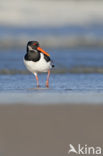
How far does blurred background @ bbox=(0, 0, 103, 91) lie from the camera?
45.4 ft

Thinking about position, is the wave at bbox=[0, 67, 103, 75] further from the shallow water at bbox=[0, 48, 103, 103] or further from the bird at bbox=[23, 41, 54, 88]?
the bird at bbox=[23, 41, 54, 88]

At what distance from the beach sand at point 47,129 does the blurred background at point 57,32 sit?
534 centimetres

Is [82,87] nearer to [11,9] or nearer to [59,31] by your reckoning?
[59,31]

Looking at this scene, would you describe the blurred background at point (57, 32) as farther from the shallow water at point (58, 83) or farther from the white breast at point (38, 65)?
the white breast at point (38, 65)

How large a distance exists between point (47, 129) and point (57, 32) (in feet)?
60.6

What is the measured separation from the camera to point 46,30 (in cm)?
2516

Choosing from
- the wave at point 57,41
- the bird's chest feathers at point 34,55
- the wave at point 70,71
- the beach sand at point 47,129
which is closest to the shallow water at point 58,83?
the wave at point 70,71

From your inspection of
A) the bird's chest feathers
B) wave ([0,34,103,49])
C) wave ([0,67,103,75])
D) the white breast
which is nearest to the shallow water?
wave ([0,67,103,75])

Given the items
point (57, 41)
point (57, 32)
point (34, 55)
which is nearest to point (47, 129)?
point (34, 55)

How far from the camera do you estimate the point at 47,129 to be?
6074 mm

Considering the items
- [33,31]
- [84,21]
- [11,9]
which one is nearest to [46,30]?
[33,31]

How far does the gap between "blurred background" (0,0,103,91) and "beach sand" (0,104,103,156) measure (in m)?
5.34

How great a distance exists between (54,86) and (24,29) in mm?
15390

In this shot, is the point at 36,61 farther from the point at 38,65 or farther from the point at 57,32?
the point at 57,32
